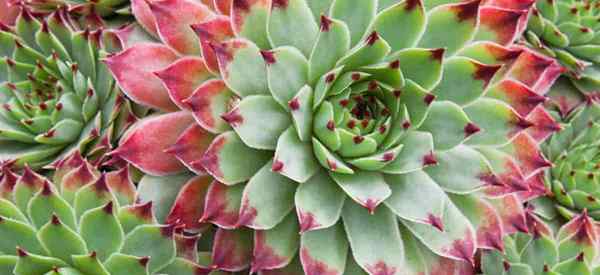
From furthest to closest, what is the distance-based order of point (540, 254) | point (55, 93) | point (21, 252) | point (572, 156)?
point (572, 156), point (55, 93), point (540, 254), point (21, 252)

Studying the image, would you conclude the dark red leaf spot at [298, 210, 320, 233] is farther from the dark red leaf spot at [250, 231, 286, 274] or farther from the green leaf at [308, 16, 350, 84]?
the green leaf at [308, 16, 350, 84]

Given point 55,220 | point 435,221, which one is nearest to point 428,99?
point 435,221

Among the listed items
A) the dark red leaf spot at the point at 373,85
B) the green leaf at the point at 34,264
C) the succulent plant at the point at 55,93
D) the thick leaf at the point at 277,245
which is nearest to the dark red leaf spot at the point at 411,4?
the dark red leaf spot at the point at 373,85

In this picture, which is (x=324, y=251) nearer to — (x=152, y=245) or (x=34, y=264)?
(x=152, y=245)

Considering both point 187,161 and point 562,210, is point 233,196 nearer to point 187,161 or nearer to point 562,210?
point 187,161

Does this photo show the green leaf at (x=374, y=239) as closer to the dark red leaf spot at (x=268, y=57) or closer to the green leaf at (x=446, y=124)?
the green leaf at (x=446, y=124)

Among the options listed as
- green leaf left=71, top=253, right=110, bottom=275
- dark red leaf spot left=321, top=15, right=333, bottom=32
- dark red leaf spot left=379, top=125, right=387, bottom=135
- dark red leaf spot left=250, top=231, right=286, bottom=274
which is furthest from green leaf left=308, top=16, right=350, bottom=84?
green leaf left=71, top=253, right=110, bottom=275
